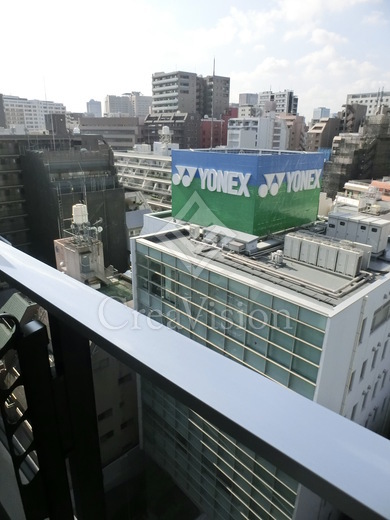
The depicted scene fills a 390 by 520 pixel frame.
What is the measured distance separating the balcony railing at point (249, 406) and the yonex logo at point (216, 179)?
7294 millimetres

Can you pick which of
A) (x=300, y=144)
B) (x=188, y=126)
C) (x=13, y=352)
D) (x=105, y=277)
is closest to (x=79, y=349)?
(x=13, y=352)

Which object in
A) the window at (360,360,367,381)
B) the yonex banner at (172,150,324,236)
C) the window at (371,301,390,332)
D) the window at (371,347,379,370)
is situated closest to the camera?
the window at (371,301,390,332)

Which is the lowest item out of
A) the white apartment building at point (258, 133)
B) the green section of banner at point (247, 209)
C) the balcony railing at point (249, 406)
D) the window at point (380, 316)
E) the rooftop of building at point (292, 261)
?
the window at point (380, 316)

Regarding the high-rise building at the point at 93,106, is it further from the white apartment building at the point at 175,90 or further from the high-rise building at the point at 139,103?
the white apartment building at the point at 175,90

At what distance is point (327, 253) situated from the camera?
6.65 meters

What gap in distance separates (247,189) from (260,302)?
295 centimetres

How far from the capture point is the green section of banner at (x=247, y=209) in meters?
7.93

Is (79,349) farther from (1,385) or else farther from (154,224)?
(154,224)

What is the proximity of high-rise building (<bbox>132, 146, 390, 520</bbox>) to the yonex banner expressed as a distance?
0.03 m

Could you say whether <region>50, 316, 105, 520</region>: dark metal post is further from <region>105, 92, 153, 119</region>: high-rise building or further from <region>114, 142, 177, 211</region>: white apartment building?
<region>105, 92, 153, 119</region>: high-rise building

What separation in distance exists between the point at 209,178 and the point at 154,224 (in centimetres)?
251

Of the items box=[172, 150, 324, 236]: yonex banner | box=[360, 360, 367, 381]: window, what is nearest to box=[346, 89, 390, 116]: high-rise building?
box=[172, 150, 324, 236]: yonex banner

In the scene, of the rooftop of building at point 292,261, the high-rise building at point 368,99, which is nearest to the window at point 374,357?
the rooftop of building at point 292,261

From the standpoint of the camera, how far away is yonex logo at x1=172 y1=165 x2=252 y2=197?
25.8 ft
